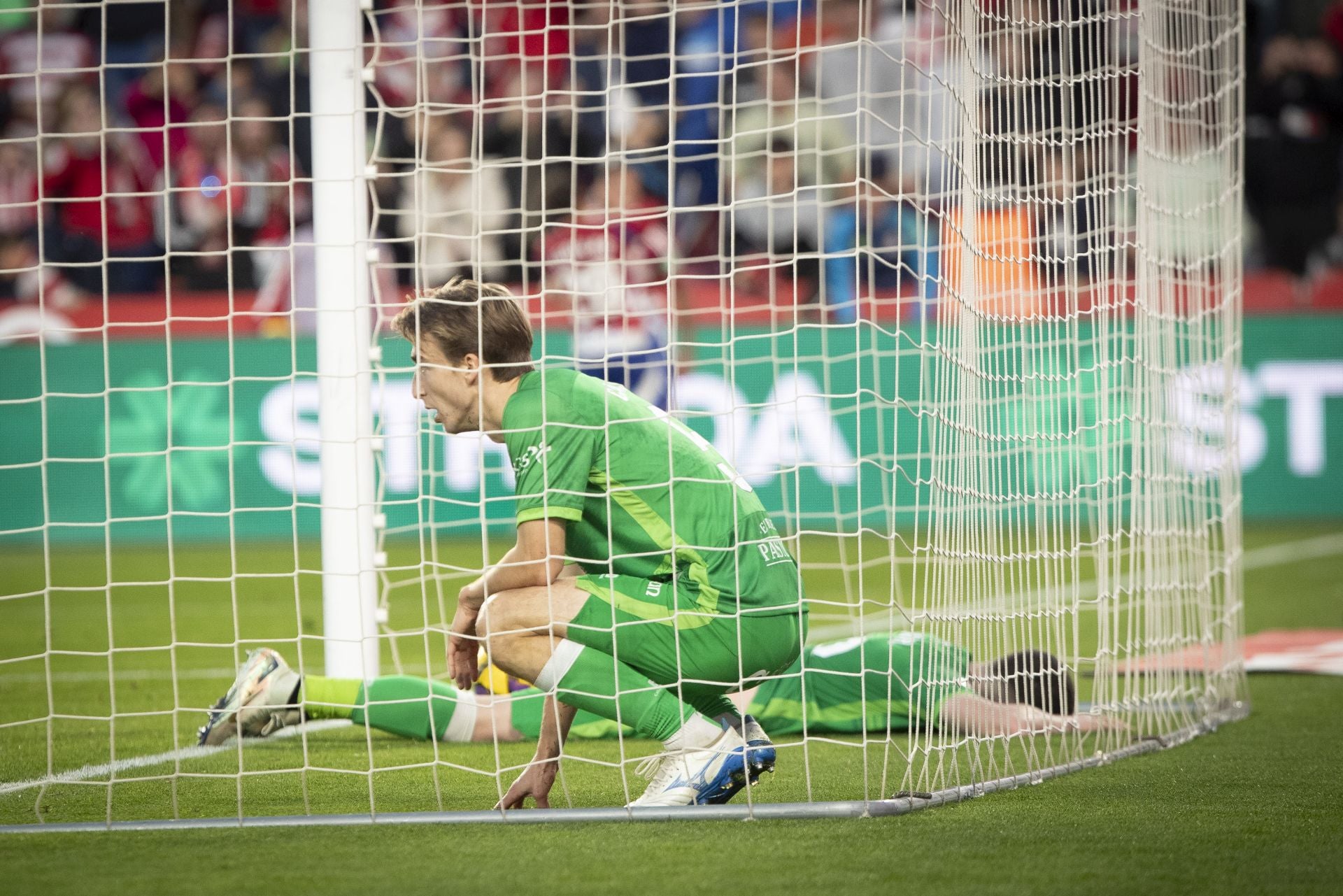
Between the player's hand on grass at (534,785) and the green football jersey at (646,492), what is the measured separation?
0.45 m

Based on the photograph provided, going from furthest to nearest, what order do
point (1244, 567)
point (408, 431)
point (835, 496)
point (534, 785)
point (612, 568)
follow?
point (408, 431) < point (1244, 567) < point (835, 496) < point (612, 568) < point (534, 785)

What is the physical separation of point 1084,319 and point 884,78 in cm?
616

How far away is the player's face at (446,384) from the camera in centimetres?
366

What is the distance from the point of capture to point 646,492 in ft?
12.0

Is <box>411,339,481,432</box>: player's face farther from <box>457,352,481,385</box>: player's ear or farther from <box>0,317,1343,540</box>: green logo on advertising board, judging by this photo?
<box>0,317,1343,540</box>: green logo on advertising board

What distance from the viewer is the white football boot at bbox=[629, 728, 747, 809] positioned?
3500 millimetres

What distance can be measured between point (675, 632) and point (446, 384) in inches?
29.3

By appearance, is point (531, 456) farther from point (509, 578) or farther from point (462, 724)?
point (462, 724)

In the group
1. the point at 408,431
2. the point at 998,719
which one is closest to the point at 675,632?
the point at 998,719

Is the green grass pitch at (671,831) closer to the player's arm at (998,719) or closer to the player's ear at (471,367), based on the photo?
the player's arm at (998,719)

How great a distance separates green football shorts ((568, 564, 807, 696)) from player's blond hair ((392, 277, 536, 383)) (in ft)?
1.72

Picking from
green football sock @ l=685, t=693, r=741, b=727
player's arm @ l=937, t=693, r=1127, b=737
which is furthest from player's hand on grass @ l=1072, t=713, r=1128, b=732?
green football sock @ l=685, t=693, r=741, b=727

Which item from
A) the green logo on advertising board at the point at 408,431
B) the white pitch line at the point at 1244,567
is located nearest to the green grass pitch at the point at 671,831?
the white pitch line at the point at 1244,567

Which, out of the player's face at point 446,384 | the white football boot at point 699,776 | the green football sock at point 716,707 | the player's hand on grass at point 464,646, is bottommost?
the white football boot at point 699,776
